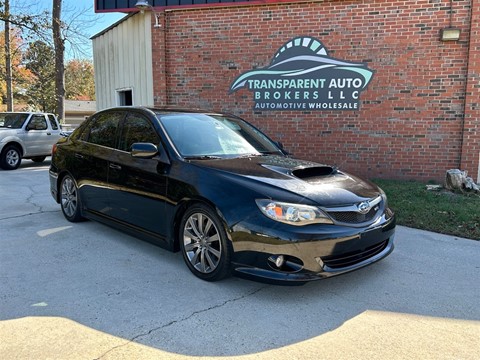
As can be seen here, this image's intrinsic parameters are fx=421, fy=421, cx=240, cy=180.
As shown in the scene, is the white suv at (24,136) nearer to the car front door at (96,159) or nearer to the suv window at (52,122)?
the suv window at (52,122)

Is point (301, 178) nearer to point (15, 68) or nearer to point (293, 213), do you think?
point (293, 213)

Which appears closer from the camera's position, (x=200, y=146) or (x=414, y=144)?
(x=200, y=146)

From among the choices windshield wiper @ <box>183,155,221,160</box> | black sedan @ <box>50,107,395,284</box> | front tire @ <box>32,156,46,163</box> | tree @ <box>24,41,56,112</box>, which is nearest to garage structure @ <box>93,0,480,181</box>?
black sedan @ <box>50,107,395,284</box>

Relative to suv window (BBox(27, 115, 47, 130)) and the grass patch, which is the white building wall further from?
the grass patch

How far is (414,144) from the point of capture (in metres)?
8.91

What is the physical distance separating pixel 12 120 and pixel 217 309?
39.0 ft

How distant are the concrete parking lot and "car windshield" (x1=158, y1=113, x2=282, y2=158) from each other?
1.21 metres

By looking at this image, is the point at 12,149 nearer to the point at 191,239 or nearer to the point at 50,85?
the point at 191,239

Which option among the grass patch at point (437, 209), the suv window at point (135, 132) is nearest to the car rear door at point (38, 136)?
the suv window at point (135, 132)

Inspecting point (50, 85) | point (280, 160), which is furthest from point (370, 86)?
point (50, 85)

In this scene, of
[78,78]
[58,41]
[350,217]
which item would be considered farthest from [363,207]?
[78,78]

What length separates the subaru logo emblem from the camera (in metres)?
3.69

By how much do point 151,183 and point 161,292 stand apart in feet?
3.86

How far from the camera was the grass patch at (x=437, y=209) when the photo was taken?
18.6ft
